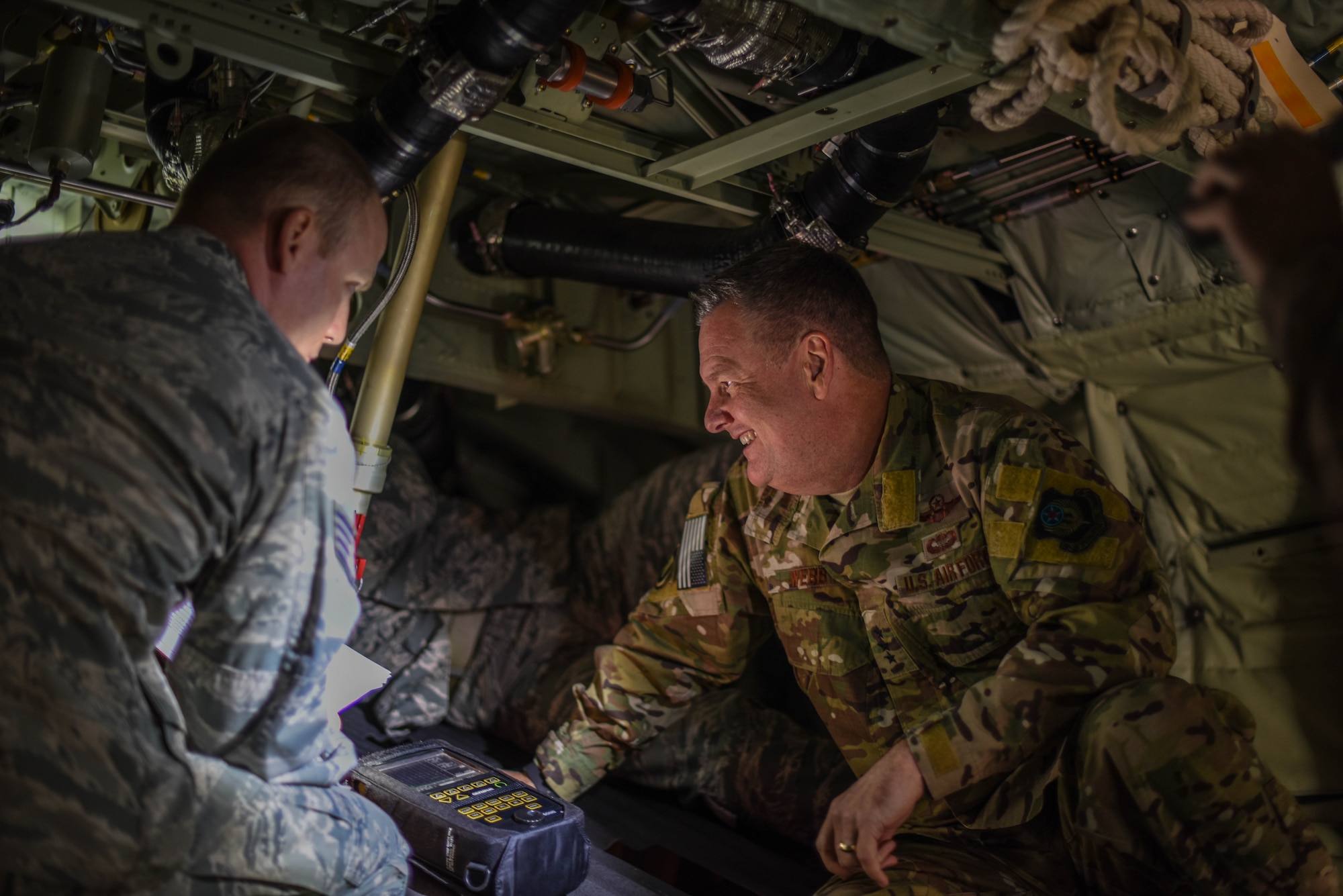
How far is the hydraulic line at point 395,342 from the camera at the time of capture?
6.67 feet

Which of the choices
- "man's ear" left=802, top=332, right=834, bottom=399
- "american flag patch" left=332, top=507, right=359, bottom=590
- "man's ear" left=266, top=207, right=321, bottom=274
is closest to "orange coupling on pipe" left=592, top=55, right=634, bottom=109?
Answer: "man's ear" left=802, top=332, right=834, bottom=399

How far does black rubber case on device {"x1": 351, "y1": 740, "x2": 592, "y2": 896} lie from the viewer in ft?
5.67

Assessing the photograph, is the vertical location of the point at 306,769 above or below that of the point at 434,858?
above

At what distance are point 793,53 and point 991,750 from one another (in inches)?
46.1

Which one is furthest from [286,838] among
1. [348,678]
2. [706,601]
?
[706,601]

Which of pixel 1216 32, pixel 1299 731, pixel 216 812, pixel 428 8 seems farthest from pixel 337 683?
pixel 1299 731

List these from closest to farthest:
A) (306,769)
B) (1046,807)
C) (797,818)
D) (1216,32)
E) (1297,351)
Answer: (1297,351)
(306,769)
(1216,32)
(1046,807)
(797,818)

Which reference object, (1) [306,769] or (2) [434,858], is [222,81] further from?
(2) [434,858]

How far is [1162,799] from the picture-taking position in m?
1.49

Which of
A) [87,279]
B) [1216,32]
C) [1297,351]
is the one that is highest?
[1216,32]

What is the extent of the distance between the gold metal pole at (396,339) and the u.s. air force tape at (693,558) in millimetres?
666

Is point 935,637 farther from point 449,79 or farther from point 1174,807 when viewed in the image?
point 449,79

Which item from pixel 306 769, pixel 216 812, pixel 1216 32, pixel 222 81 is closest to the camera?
pixel 216 812

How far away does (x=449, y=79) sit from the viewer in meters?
1.66
